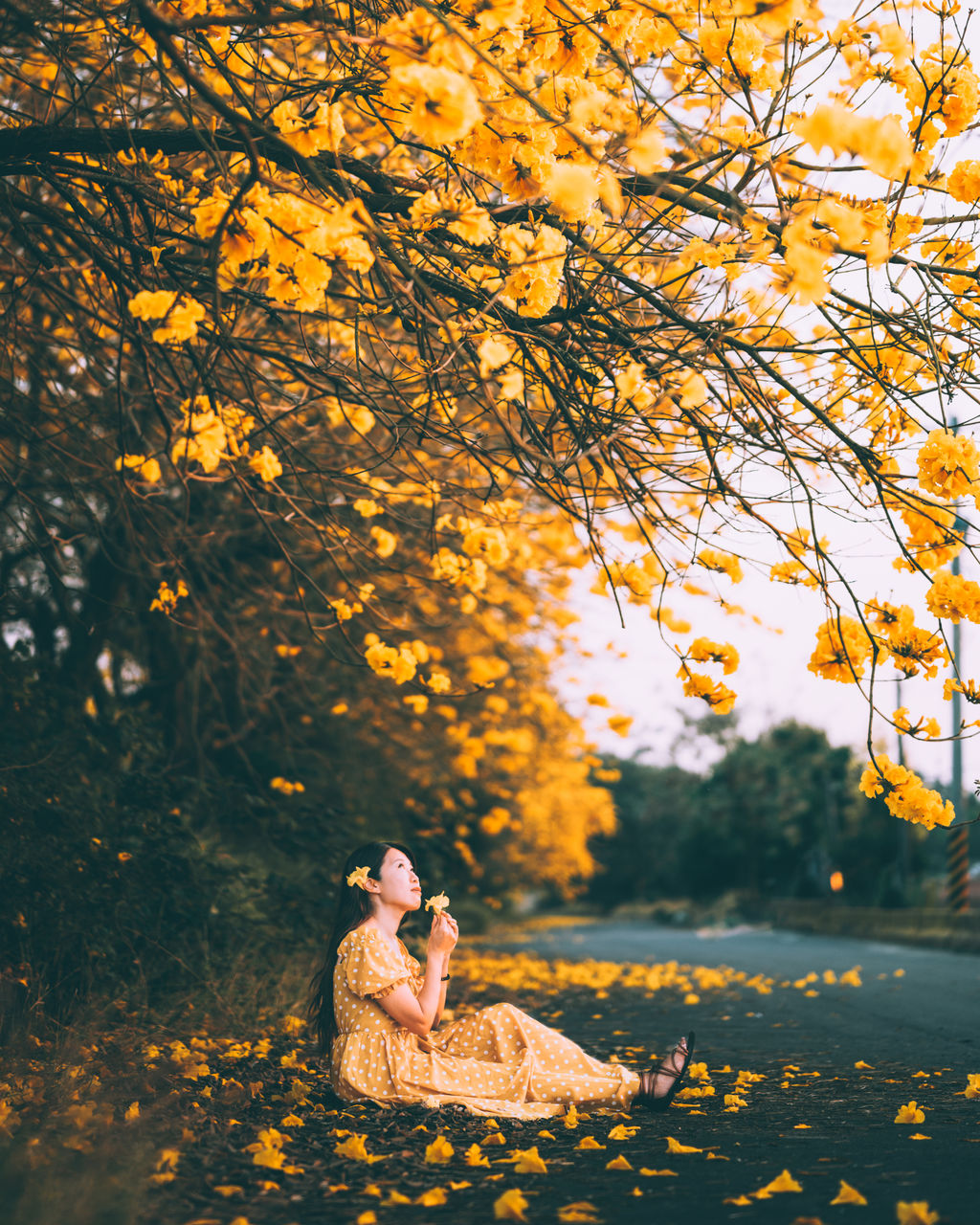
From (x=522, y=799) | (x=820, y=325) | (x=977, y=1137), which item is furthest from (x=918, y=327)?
(x=522, y=799)

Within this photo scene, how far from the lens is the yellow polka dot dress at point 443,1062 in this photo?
349 cm

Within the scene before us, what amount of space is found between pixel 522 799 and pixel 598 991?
552 cm

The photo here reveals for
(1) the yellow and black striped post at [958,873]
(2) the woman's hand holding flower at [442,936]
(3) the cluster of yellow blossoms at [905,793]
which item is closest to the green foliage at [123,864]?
(2) the woman's hand holding flower at [442,936]

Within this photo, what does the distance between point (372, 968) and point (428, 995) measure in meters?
0.21

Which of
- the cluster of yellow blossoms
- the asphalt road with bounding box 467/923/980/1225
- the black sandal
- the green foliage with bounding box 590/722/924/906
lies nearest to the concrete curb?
the green foliage with bounding box 590/722/924/906

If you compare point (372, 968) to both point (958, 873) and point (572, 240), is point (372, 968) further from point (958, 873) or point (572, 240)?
point (958, 873)

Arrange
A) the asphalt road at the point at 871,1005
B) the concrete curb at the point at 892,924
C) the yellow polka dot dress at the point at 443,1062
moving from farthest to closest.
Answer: the concrete curb at the point at 892,924 < the asphalt road at the point at 871,1005 < the yellow polka dot dress at the point at 443,1062

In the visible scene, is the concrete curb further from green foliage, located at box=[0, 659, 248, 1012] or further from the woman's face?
the woman's face

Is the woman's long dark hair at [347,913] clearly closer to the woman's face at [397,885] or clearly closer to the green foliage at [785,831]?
the woman's face at [397,885]

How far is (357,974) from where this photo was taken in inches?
141

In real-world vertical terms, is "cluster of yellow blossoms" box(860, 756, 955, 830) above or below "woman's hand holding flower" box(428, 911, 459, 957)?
above

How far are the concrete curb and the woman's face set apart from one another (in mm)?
10600

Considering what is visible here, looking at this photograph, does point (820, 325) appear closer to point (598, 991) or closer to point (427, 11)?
point (427, 11)

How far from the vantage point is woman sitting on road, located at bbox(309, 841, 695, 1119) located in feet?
11.5
